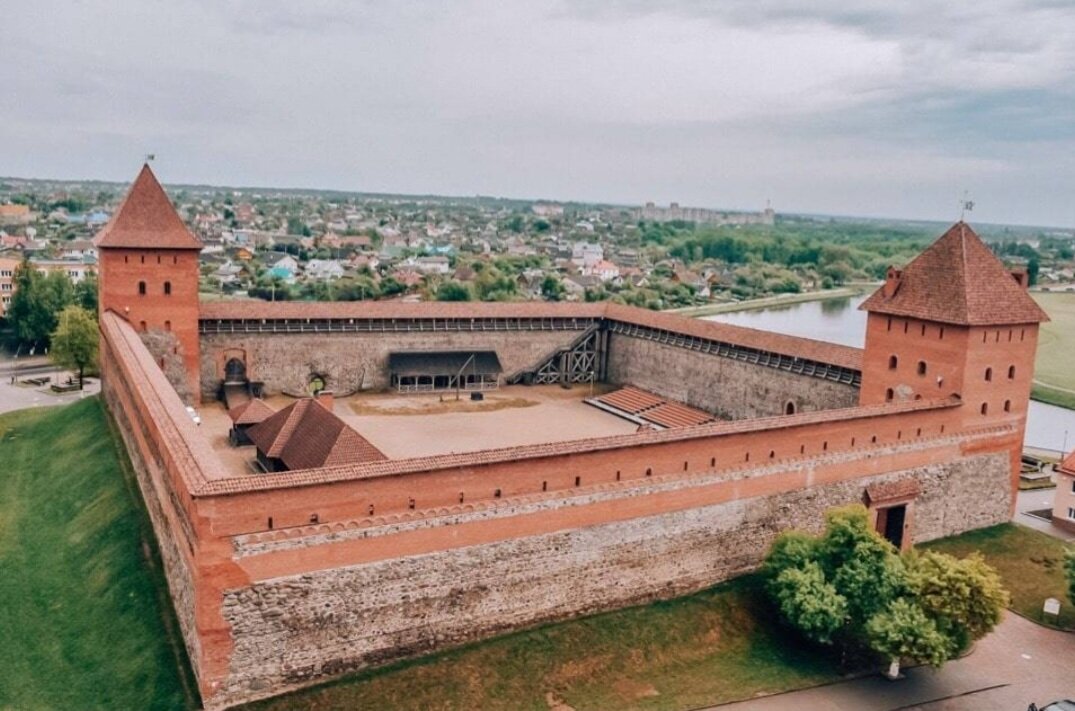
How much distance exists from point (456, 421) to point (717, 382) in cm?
826

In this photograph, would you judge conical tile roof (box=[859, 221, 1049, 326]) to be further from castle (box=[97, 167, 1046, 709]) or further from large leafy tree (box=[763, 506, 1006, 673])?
large leafy tree (box=[763, 506, 1006, 673])

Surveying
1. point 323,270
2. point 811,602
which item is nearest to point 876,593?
point 811,602

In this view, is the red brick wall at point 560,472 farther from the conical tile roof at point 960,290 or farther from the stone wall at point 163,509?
the conical tile roof at point 960,290

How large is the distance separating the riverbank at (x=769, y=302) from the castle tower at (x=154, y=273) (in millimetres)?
43128

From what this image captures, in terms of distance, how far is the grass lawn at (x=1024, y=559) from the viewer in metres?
18.2

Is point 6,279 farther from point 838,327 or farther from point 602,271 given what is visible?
point 602,271

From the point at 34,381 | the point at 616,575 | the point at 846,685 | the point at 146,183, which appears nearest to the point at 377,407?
the point at 146,183

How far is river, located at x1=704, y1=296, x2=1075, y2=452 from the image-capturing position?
114 ft

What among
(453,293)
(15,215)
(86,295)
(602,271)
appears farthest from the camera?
(15,215)

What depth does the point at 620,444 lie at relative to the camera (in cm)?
1561

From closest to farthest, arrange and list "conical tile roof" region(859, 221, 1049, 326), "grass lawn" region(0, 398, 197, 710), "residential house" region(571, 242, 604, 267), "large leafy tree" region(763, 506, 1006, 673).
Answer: "grass lawn" region(0, 398, 197, 710), "large leafy tree" region(763, 506, 1006, 673), "conical tile roof" region(859, 221, 1049, 326), "residential house" region(571, 242, 604, 267)

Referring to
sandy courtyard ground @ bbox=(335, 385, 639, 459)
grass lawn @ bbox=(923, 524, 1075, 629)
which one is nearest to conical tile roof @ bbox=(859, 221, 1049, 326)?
grass lawn @ bbox=(923, 524, 1075, 629)

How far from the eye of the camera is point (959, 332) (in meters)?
19.6

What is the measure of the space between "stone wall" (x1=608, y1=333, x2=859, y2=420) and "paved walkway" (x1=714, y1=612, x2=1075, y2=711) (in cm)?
805
